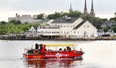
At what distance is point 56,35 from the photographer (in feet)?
517

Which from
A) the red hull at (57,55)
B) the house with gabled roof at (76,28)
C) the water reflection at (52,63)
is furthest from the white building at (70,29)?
the water reflection at (52,63)

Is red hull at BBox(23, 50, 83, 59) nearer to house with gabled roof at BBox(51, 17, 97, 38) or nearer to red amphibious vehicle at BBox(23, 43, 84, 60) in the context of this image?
red amphibious vehicle at BBox(23, 43, 84, 60)

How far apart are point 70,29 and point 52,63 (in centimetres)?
9744

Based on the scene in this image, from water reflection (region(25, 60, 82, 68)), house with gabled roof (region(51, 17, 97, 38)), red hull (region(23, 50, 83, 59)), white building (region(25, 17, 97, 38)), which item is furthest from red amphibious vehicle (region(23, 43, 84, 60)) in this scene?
white building (region(25, 17, 97, 38))

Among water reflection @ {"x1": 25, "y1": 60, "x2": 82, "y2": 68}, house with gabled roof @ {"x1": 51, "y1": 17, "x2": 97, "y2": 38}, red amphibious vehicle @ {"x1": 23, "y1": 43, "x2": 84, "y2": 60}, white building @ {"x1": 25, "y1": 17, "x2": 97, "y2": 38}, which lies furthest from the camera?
white building @ {"x1": 25, "y1": 17, "x2": 97, "y2": 38}

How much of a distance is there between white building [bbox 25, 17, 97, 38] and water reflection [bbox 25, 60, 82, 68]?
92224 millimetres

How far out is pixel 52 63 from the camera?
60.0 meters

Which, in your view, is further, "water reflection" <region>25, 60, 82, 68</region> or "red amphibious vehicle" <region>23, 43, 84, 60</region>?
"red amphibious vehicle" <region>23, 43, 84, 60</region>

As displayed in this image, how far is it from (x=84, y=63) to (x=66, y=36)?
96.1 metres

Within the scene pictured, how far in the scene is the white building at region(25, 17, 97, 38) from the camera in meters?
155

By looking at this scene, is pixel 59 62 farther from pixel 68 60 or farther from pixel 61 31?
pixel 61 31

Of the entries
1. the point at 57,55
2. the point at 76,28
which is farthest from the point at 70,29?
the point at 57,55

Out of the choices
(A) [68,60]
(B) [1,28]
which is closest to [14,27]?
(B) [1,28]

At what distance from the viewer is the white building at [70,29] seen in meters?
155
